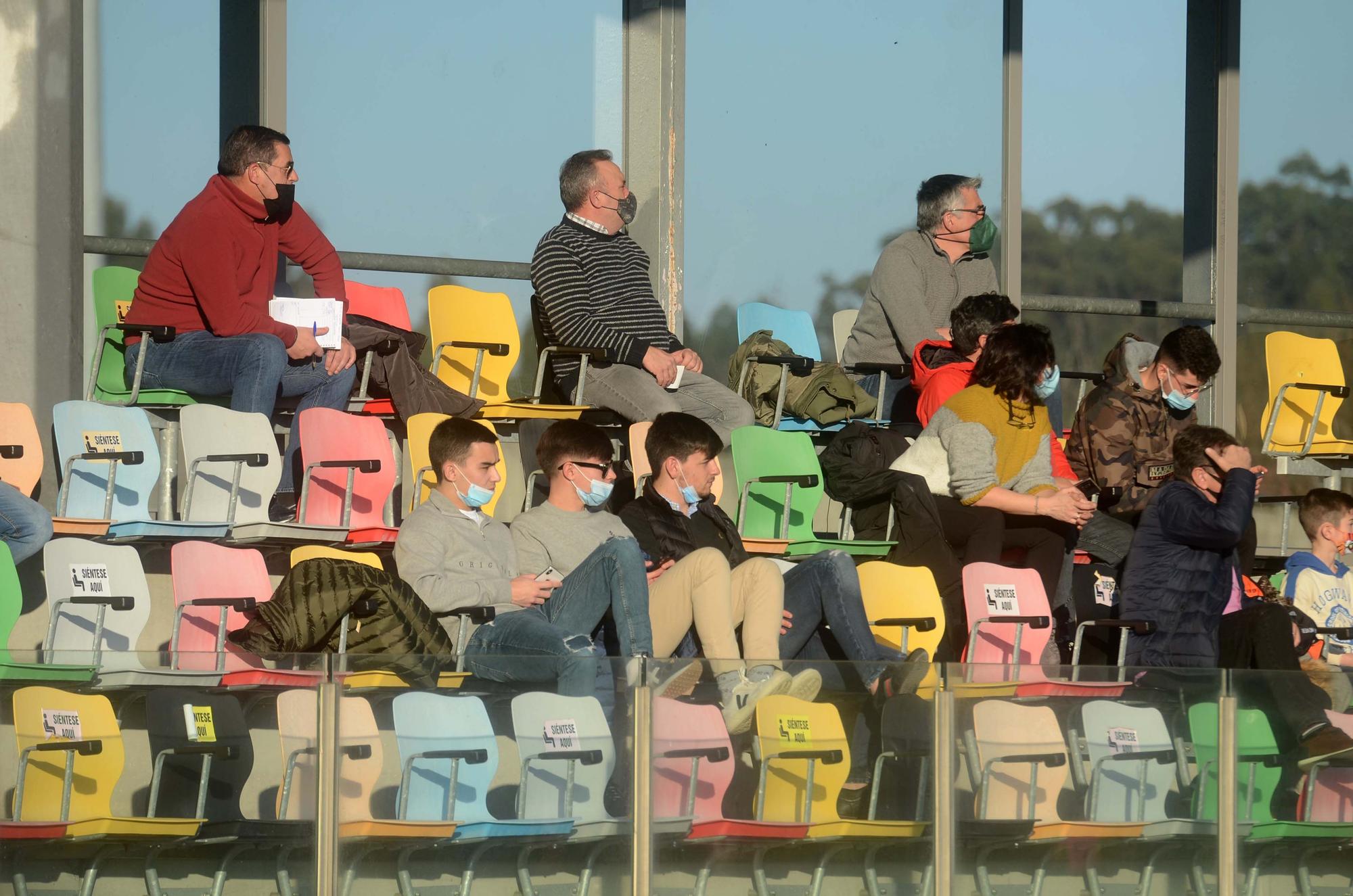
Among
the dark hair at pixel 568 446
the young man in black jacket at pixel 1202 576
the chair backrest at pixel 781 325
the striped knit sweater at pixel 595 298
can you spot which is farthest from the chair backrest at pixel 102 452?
the young man in black jacket at pixel 1202 576

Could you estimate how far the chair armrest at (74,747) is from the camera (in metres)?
4.04

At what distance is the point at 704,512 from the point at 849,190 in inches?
109

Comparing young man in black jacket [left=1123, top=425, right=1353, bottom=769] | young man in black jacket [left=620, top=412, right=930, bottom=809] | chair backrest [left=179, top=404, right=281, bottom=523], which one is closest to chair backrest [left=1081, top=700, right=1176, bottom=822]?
young man in black jacket [left=620, top=412, right=930, bottom=809]

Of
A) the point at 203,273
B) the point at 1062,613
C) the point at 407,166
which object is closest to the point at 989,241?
the point at 1062,613

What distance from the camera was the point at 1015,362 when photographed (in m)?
6.12

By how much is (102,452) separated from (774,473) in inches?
87.1

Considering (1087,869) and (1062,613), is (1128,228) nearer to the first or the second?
(1062,613)

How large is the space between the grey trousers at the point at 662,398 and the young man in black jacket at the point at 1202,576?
1.57 metres

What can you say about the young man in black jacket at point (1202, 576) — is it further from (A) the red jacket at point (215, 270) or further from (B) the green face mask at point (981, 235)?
(A) the red jacket at point (215, 270)

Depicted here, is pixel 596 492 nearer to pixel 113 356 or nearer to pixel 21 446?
pixel 21 446

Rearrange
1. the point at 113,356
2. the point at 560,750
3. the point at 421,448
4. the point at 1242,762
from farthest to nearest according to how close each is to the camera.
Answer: the point at 113,356 < the point at 421,448 < the point at 1242,762 < the point at 560,750

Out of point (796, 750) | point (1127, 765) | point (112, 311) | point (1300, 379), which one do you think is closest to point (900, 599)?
point (1127, 765)

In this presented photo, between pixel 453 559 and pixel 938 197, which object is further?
pixel 938 197

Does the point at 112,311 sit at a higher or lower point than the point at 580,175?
lower
